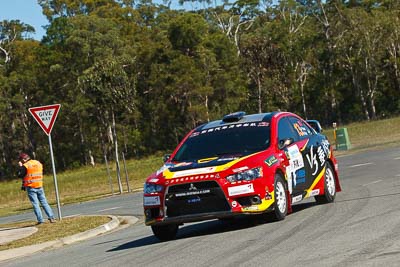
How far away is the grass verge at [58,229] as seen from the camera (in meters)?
15.0

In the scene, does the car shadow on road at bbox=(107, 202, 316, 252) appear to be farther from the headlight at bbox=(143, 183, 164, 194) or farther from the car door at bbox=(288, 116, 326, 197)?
the headlight at bbox=(143, 183, 164, 194)

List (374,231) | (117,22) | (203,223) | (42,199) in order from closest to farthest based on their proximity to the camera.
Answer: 1. (374,231)
2. (203,223)
3. (42,199)
4. (117,22)

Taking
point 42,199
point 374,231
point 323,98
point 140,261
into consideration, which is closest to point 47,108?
point 42,199

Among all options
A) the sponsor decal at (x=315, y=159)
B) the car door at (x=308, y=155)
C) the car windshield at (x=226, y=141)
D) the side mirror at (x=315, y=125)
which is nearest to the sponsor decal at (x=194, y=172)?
the car windshield at (x=226, y=141)

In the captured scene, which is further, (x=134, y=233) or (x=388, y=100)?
(x=388, y=100)

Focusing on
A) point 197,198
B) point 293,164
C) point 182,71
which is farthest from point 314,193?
point 182,71

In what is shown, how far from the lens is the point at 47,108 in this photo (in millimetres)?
19156

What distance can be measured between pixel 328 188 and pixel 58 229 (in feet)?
18.3

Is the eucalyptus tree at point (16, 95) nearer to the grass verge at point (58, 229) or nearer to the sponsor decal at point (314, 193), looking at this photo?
the grass verge at point (58, 229)

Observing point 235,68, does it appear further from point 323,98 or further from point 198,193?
point 198,193

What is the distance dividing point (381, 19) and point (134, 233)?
72.1 m

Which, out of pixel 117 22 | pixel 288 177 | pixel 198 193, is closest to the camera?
pixel 198 193

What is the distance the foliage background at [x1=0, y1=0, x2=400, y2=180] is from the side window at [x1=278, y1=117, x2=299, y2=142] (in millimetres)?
55547

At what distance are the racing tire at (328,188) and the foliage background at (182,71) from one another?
54.8 meters
